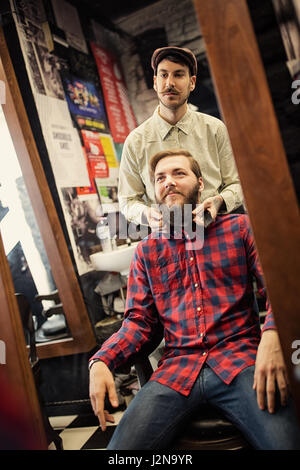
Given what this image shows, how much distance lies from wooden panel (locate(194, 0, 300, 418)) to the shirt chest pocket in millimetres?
505

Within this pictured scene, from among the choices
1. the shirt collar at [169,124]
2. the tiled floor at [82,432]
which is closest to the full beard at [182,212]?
the shirt collar at [169,124]

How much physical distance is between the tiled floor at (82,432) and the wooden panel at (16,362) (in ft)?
0.47

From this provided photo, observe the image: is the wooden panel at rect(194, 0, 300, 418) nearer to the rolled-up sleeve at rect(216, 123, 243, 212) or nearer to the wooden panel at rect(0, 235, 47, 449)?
the rolled-up sleeve at rect(216, 123, 243, 212)

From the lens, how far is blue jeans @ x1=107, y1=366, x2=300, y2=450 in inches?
46.2

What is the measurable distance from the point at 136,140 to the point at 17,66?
3.10 feet

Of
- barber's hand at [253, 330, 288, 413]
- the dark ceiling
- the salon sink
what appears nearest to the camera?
barber's hand at [253, 330, 288, 413]

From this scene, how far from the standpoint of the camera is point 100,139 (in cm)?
193

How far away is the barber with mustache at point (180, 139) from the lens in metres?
1.48

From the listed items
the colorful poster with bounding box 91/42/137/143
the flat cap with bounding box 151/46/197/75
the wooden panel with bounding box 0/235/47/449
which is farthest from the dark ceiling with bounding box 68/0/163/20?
the wooden panel with bounding box 0/235/47/449

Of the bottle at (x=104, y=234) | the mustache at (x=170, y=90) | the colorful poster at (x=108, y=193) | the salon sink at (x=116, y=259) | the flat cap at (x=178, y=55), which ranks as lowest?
the salon sink at (x=116, y=259)

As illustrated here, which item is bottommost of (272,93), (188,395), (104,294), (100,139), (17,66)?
(188,395)

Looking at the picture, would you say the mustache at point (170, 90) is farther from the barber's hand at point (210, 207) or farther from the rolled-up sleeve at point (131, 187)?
the barber's hand at point (210, 207)

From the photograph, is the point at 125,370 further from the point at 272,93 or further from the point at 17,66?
the point at 17,66
